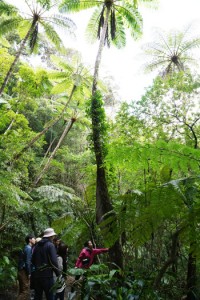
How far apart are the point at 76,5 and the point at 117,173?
265 inches

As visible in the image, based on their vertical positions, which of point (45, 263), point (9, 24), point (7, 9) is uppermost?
point (7, 9)

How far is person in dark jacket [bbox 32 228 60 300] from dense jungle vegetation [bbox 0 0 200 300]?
279 mm

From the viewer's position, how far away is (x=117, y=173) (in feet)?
25.8

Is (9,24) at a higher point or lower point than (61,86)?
higher

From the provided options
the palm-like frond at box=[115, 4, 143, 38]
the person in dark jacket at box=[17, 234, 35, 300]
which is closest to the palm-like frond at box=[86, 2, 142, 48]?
the palm-like frond at box=[115, 4, 143, 38]

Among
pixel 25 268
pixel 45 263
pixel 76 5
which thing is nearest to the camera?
pixel 45 263

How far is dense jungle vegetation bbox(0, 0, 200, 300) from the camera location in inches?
87.8

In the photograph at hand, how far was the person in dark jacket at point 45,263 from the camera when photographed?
3.87m

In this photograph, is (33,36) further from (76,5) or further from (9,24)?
(76,5)

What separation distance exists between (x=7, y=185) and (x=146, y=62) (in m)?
9.51

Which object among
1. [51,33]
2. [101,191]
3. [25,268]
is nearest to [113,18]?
[51,33]

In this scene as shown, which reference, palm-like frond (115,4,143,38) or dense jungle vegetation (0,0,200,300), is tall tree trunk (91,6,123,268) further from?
palm-like frond (115,4,143,38)

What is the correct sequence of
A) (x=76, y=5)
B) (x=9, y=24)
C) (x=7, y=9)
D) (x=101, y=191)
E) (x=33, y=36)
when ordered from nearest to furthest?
1. (x=101, y=191)
2. (x=7, y=9)
3. (x=76, y=5)
4. (x=9, y=24)
5. (x=33, y=36)

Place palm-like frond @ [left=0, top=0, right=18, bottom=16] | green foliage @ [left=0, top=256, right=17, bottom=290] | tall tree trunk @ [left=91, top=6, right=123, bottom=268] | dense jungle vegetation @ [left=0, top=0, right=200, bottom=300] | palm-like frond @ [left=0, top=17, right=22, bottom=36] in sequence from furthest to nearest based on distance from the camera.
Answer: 1. palm-like frond @ [left=0, top=17, right=22, bottom=36]
2. palm-like frond @ [left=0, top=0, right=18, bottom=16]
3. green foliage @ [left=0, top=256, right=17, bottom=290]
4. tall tree trunk @ [left=91, top=6, right=123, bottom=268]
5. dense jungle vegetation @ [left=0, top=0, right=200, bottom=300]
